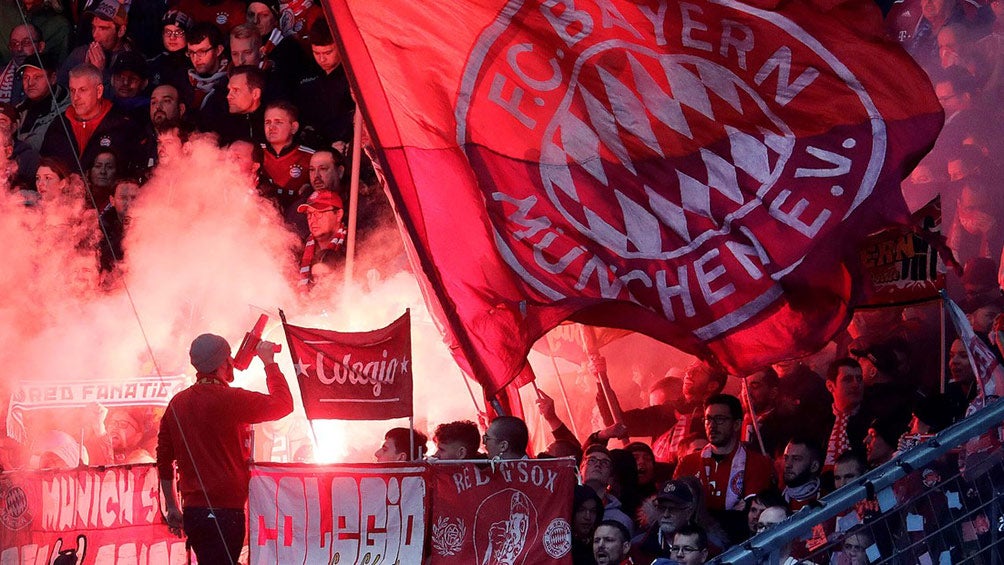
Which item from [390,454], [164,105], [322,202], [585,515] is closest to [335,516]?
[585,515]

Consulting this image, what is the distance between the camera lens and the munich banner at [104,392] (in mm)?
8500

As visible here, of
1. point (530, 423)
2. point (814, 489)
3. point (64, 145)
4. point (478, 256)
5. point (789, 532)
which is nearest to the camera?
point (789, 532)

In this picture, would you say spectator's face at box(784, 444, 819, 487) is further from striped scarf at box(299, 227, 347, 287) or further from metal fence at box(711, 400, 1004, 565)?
striped scarf at box(299, 227, 347, 287)

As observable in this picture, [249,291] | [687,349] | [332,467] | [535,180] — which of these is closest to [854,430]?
[687,349]

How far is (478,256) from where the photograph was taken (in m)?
6.30

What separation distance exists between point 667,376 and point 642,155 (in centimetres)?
224

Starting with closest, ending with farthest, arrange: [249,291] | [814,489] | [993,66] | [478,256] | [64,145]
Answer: [814,489], [478,256], [993,66], [249,291], [64,145]

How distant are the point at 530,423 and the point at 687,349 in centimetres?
244

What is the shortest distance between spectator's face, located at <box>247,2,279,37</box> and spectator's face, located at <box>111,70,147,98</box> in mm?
1188

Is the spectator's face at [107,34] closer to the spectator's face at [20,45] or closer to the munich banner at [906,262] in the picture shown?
the spectator's face at [20,45]

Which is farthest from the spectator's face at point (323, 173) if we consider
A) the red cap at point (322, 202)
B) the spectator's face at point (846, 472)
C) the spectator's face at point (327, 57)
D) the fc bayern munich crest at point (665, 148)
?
the spectator's face at point (846, 472)

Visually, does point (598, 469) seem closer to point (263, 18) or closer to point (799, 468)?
point (799, 468)

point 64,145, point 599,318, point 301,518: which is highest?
point 64,145

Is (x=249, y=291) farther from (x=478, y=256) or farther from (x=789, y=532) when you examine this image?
(x=789, y=532)
